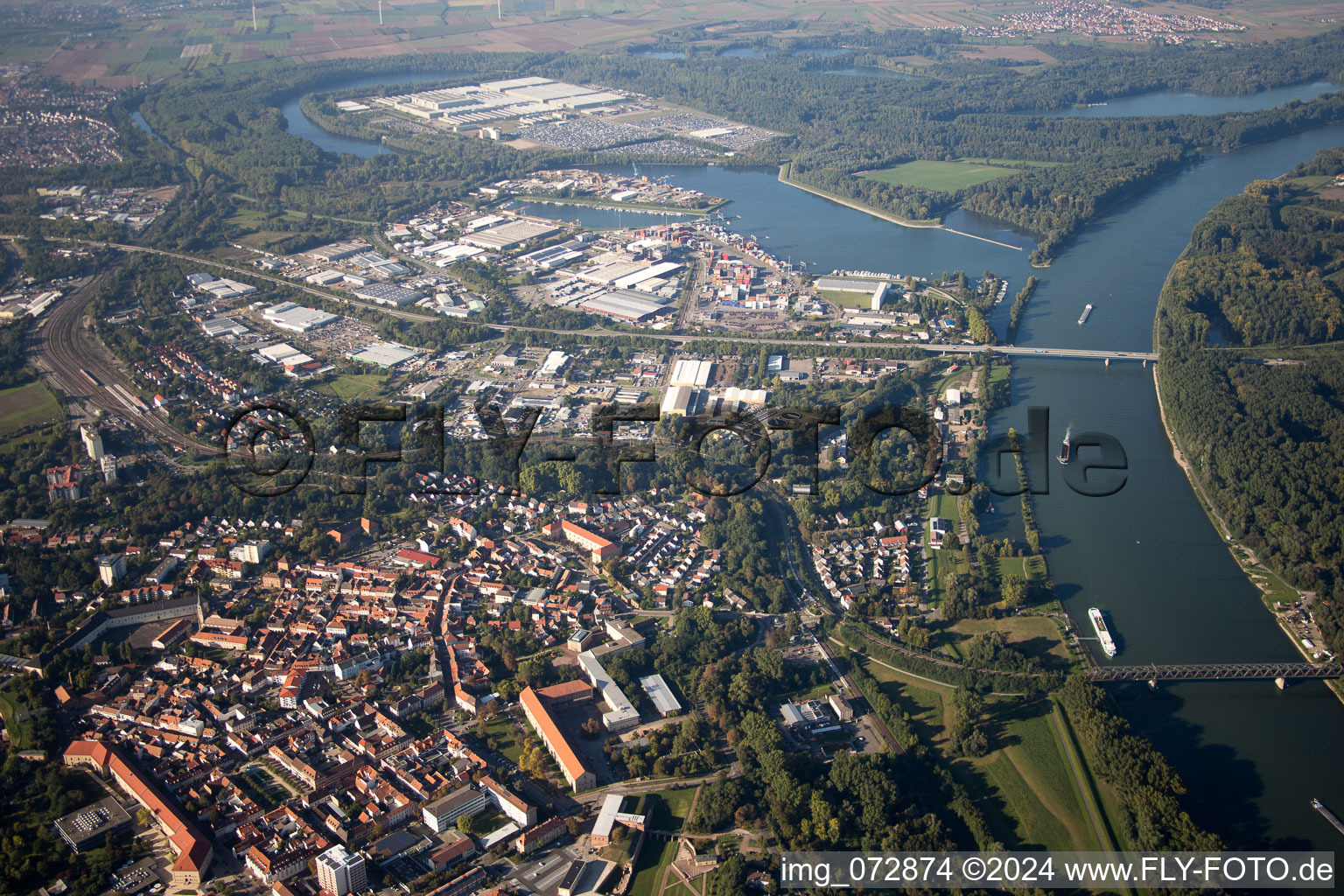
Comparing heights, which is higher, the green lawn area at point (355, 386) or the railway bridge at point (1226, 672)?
the green lawn area at point (355, 386)

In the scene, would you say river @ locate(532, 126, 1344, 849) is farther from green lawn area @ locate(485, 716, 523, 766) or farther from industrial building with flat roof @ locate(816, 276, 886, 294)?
green lawn area @ locate(485, 716, 523, 766)

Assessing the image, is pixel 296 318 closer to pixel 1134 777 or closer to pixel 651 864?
pixel 651 864

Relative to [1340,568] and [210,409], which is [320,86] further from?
[1340,568]

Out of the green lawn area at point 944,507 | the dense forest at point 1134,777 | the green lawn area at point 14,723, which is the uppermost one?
the green lawn area at point 944,507

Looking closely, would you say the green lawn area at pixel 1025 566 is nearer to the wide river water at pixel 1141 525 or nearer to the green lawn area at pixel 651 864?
the wide river water at pixel 1141 525

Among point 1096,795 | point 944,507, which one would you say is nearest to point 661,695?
point 1096,795

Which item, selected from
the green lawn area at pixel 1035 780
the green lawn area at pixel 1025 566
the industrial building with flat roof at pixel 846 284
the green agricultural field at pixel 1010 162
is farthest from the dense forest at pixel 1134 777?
the green agricultural field at pixel 1010 162
